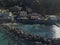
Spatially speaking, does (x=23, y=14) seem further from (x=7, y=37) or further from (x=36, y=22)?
(x=7, y=37)

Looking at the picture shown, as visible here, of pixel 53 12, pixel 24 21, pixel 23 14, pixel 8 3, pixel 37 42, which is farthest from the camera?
pixel 53 12

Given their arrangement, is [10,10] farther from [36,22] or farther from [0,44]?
[0,44]

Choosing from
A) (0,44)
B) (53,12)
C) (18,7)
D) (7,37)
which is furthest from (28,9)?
(0,44)

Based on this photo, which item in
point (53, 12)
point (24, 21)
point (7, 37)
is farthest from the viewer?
point (53, 12)

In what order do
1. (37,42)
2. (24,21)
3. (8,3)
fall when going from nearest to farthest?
(37,42)
(24,21)
(8,3)

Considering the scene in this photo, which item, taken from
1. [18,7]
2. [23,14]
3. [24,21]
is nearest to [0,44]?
[24,21]

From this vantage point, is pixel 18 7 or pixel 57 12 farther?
pixel 57 12

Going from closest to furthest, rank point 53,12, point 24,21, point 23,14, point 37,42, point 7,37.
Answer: point 37,42
point 7,37
point 24,21
point 23,14
point 53,12

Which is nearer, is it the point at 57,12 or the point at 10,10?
the point at 10,10
